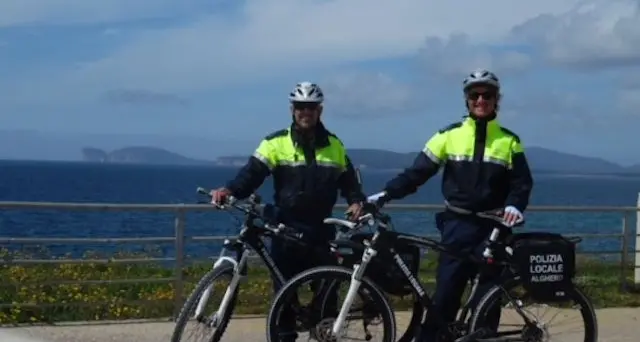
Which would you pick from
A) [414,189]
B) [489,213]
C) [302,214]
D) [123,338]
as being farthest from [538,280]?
[123,338]

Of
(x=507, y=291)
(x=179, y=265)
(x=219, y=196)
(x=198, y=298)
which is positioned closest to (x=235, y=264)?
(x=198, y=298)

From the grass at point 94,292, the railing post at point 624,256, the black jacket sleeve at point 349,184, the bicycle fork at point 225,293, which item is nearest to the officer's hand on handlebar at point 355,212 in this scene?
→ the black jacket sleeve at point 349,184

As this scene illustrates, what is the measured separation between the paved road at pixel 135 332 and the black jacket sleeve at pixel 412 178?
6.90ft

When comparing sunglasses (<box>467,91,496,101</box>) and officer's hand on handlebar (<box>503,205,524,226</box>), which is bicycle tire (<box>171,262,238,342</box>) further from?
sunglasses (<box>467,91,496,101</box>)

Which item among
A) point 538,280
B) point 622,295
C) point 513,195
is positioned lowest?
point 622,295

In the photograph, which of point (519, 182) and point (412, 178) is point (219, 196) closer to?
point (412, 178)

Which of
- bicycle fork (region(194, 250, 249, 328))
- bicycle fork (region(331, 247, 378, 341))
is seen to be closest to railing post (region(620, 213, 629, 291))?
bicycle fork (region(331, 247, 378, 341))

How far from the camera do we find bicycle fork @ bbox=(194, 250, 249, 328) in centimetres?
670

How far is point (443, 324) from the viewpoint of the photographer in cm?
692

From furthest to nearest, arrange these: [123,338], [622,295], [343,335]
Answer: [622,295], [123,338], [343,335]

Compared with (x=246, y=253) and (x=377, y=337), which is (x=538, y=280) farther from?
(x=246, y=253)

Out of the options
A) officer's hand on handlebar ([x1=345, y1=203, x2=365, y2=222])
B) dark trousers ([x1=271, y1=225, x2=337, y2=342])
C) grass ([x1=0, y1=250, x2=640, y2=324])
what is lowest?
grass ([x1=0, y1=250, x2=640, y2=324])

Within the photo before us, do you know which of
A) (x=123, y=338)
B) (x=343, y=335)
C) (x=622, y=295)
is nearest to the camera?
(x=343, y=335)

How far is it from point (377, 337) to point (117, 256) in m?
4.09
